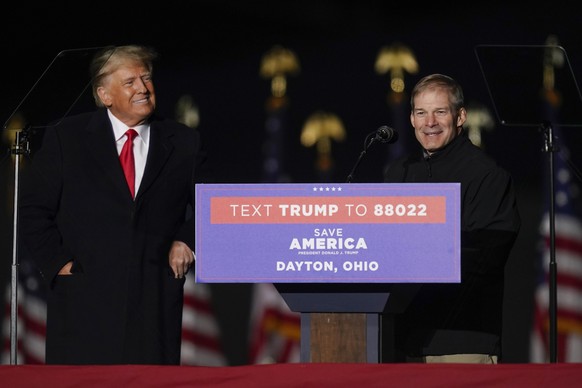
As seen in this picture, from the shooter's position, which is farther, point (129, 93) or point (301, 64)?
point (301, 64)

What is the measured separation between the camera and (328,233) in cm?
281

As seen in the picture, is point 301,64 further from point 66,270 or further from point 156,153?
point 66,270

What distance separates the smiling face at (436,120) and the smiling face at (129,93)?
32.7 inches

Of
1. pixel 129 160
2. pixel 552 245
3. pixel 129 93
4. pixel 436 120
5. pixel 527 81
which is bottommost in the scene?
pixel 552 245

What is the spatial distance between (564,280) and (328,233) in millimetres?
2897

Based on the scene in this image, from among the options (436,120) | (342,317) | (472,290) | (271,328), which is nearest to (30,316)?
(271,328)

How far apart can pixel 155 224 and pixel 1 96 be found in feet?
7.67

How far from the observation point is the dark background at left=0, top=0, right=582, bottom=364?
5.39 m

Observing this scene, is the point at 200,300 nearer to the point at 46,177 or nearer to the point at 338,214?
the point at 46,177

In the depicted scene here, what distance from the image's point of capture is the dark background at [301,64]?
539 cm

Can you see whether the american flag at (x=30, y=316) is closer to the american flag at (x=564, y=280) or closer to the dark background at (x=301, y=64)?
the dark background at (x=301, y=64)

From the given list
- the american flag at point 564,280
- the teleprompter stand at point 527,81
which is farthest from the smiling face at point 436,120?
the american flag at point 564,280

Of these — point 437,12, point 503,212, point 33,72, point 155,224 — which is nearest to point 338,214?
point 503,212

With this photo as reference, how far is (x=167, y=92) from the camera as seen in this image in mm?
5621
